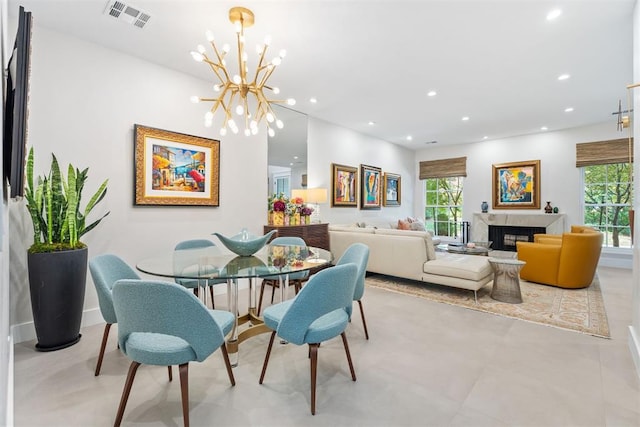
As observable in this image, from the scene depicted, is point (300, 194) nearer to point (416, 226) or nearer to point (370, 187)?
point (370, 187)

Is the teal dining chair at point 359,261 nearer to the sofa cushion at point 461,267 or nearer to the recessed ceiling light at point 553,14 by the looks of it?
the sofa cushion at point 461,267

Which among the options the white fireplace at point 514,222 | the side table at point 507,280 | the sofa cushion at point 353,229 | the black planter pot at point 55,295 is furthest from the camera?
the white fireplace at point 514,222

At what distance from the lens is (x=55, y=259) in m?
2.39

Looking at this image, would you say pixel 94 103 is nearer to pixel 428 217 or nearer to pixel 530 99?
pixel 530 99

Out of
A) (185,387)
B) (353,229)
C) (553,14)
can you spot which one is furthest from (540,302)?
(185,387)

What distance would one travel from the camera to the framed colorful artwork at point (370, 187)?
263 inches

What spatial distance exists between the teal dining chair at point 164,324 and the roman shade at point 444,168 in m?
7.64

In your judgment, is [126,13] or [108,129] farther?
[108,129]

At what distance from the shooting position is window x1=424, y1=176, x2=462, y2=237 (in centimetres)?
795

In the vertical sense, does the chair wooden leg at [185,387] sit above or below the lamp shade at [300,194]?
below

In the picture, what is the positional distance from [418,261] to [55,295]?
3.85m

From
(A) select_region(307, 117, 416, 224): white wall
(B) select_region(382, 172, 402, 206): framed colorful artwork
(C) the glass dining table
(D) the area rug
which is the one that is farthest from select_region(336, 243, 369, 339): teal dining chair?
(B) select_region(382, 172, 402, 206): framed colorful artwork

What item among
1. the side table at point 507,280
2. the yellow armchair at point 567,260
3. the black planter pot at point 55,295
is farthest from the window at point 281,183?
the yellow armchair at point 567,260

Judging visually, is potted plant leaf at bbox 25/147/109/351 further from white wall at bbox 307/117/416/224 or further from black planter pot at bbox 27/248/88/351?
white wall at bbox 307/117/416/224
